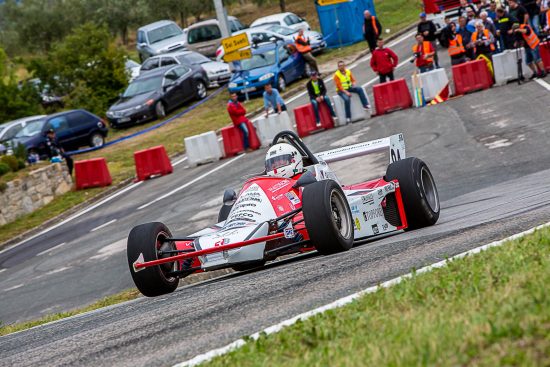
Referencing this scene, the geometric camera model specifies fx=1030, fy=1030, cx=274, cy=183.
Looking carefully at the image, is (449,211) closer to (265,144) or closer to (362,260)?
(362,260)

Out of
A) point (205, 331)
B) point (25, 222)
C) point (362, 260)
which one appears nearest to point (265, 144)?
point (25, 222)

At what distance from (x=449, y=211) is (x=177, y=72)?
25.1 m

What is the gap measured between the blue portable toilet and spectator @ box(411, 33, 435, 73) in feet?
47.1

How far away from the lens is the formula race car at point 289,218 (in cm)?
1030

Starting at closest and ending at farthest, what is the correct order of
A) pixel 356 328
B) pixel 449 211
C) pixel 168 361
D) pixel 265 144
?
1. pixel 356 328
2. pixel 168 361
3. pixel 449 211
4. pixel 265 144

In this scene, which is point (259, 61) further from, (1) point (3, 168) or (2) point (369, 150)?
(2) point (369, 150)

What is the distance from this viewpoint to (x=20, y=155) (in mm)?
27500

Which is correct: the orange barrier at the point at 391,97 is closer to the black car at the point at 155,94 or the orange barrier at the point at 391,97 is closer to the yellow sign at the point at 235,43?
the yellow sign at the point at 235,43

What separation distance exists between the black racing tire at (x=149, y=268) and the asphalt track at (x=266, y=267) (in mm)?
303

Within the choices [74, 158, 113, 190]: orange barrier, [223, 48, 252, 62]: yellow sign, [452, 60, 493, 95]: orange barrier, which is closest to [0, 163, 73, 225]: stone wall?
[74, 158, 113, 190]: orange barrier

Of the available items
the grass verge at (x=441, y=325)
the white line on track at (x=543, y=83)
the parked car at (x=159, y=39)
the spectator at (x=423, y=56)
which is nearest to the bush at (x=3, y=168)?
the spectator at (x=423, y=56)

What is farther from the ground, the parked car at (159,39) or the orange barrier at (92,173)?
the parked car at (159,39)

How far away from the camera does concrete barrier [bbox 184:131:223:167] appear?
2750 cm

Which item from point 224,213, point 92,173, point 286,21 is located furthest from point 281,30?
point 224,213
